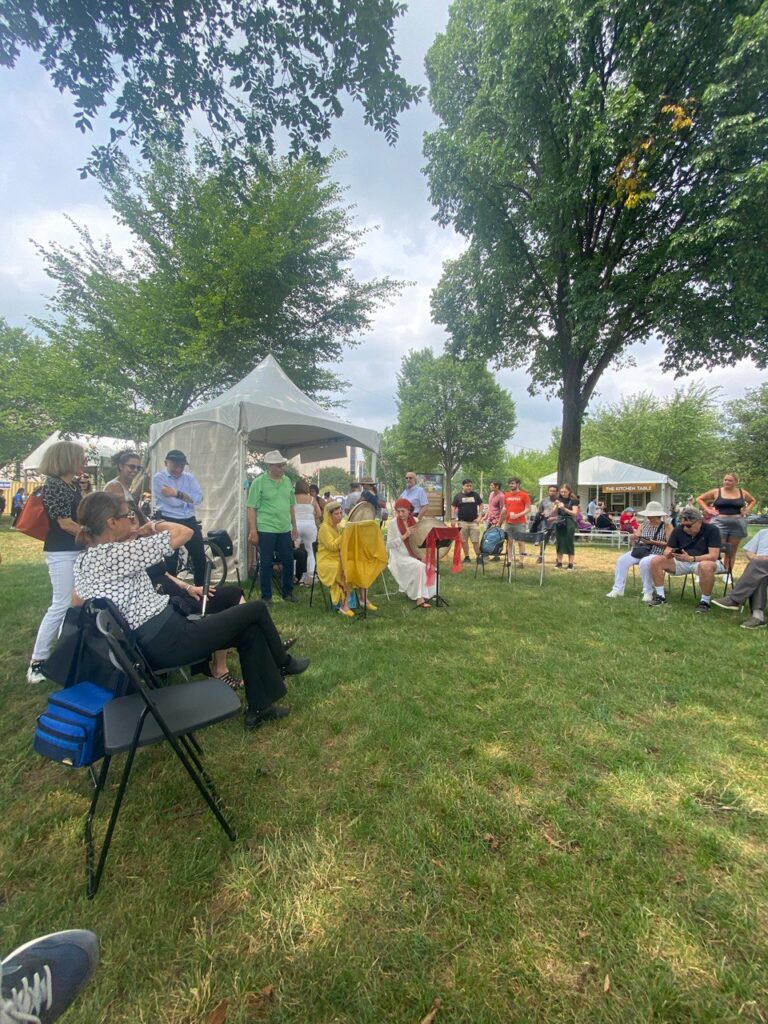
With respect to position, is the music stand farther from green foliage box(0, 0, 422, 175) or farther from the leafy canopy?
the leafy canopy

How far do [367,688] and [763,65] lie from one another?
1467 centimetres

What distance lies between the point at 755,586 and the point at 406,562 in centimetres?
428

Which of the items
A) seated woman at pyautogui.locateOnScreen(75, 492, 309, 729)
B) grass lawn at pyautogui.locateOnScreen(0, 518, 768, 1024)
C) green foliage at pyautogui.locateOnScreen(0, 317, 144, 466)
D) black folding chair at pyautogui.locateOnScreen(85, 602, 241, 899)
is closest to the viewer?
grass lawn at pyautogui.locateOnScreen(0, 518, 768, 1024)

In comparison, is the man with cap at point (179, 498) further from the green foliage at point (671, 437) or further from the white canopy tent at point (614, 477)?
the green foliage at point (671, 437)

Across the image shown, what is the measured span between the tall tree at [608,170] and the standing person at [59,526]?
12268 millimetres

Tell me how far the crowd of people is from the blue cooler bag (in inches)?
15.4

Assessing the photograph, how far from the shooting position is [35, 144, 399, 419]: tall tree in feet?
40.2

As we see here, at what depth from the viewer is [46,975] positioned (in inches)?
46.4

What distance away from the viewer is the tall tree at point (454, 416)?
31.5 metres

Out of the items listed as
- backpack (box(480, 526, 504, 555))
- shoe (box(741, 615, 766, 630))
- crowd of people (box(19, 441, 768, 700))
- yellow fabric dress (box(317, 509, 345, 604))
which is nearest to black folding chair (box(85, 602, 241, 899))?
crowd of people (box(19, 441, 768, 700))

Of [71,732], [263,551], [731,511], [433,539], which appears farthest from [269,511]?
[731,511]

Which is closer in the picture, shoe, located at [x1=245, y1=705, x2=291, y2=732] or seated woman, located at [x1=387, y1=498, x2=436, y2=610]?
shoe, located at [x1=245, y1=705, x2=291, y2=732]

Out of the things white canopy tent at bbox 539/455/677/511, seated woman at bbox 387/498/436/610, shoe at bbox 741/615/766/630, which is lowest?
shoe at bbox 741/615/766/630

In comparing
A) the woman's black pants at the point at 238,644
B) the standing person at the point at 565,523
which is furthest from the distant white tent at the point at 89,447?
the woman's black pants at the point at 238,644
